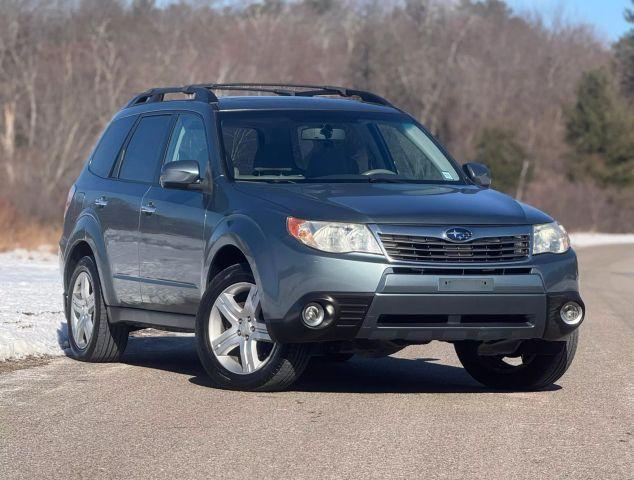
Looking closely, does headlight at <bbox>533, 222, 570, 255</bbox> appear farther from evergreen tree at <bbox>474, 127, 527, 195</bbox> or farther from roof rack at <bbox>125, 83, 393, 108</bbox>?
evergreen tree at <bbox>474, 127, 527, 195</bbox>

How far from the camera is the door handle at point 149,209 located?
31.2 ft

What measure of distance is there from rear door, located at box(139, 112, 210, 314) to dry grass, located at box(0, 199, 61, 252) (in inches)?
776

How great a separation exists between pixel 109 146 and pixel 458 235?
3793 mm

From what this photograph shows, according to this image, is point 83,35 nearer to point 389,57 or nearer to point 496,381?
point 389,57

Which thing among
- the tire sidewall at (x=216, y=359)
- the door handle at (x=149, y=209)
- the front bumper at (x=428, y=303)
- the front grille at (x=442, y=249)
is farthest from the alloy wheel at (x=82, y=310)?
the front grille at (x=442, y=249)

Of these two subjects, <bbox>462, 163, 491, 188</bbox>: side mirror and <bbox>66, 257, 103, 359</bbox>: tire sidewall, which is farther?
<bbox>66, 257, 103, 359</bbox>: tire sidewall

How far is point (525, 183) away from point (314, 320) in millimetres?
73495

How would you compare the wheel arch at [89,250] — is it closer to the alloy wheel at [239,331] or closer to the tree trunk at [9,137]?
Answer: the alloy wheel at [239,331]

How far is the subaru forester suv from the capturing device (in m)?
7.89

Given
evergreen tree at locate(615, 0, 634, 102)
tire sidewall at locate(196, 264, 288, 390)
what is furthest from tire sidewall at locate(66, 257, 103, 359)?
evergreen tree at locate(615, 0, 634, 102)

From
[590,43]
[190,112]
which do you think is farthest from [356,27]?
[190,112]

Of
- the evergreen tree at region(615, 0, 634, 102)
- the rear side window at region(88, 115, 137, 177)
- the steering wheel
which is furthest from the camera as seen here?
the evergreen tree at region(615, 0, 634, 102)

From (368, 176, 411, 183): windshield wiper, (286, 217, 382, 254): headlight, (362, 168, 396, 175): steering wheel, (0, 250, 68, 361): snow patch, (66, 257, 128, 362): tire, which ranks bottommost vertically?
(0, 250, 68, 361): snow patch

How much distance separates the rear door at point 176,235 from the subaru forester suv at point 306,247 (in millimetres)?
16
